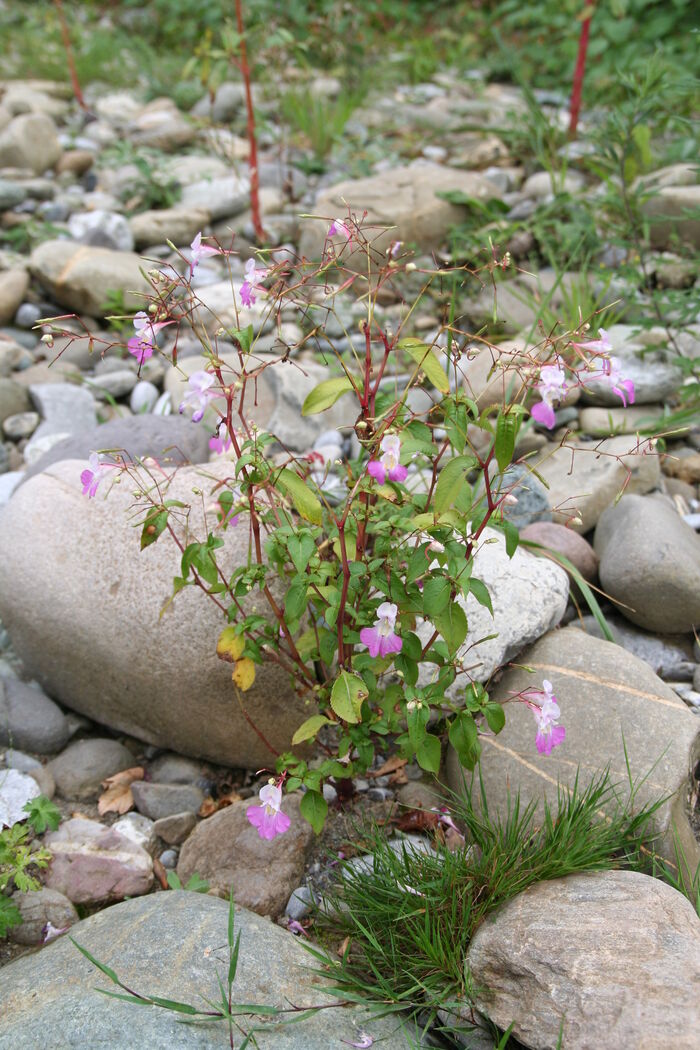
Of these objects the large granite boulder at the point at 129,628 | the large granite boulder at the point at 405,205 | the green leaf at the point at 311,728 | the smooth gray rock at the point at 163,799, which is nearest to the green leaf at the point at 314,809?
the green leaf at the point at 311,728

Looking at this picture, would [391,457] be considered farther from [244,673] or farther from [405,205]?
[405,205]

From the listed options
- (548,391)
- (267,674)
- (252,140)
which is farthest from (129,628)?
(252,140)

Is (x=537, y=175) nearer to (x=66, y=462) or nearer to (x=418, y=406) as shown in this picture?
(x=418, y=406)

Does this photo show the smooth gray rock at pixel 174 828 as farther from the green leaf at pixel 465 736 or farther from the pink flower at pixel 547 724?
the pink flower at pixel 547 724

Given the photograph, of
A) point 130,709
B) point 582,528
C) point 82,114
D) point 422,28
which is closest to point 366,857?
point 130,709

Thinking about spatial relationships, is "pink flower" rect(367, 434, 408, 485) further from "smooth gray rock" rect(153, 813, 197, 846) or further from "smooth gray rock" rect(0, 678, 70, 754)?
"smooth gray rock" rect(0, 678, 70, 754)

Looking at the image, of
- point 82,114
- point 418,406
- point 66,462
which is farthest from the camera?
point 82,114

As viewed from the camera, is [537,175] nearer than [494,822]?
No

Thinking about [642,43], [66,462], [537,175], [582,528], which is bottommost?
[582,528]
